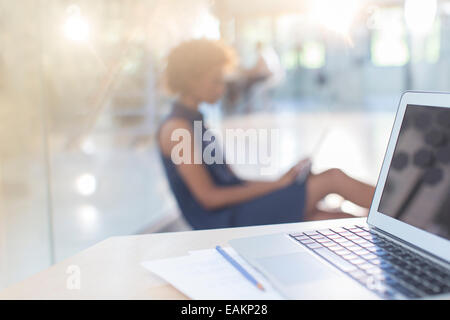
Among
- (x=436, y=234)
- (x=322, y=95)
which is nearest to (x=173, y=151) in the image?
(x=436, y=234)

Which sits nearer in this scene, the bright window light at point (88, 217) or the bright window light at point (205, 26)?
the bright window light at point (88, 217)

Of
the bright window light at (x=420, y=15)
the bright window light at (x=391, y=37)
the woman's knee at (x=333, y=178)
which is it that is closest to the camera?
the woman's knee at (x=333, y=178)

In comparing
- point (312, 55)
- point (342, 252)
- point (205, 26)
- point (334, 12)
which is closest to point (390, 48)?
point (334, 12)

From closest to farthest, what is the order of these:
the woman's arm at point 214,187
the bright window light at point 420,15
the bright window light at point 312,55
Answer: the woman's arm at point 214,187 → the bright window light at point 420,15 → the bright window light at point 312,55

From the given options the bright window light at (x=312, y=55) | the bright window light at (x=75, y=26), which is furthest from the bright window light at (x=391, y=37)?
the bright window light at (x=75, y=26)

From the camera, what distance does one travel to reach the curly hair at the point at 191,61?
6.35 feet

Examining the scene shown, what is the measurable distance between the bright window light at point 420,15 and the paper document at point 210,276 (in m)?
3.22

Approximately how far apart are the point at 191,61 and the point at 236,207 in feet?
1.91

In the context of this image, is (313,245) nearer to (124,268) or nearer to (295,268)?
(295,268)

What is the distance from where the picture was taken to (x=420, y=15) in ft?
12.0

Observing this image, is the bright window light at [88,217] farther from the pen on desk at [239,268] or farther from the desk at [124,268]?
the pen on desk at [239,268]

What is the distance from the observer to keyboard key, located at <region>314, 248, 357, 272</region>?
0.64 metres

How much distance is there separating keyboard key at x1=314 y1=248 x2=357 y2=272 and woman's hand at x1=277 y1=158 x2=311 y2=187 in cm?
93

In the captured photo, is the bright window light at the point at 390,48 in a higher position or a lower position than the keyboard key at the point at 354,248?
higher
